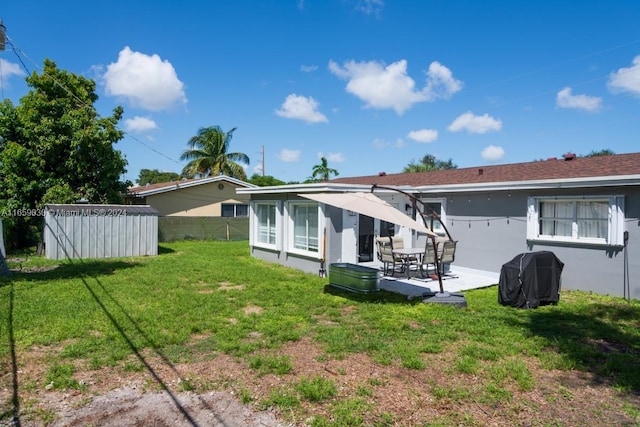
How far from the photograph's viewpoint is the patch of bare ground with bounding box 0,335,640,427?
3.87 m

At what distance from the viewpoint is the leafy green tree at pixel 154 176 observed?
66125mm

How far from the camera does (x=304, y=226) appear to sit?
13.0 meters

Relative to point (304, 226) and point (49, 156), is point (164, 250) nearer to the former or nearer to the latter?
point (49, 156)

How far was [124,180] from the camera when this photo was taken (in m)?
20.3

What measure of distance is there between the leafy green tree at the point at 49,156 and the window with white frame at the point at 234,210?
658 cm

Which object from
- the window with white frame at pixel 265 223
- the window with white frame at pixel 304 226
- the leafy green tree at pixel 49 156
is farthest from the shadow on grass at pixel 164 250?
the window with white frame at pixel 304 226

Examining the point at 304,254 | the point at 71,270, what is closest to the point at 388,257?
the point at 304,254

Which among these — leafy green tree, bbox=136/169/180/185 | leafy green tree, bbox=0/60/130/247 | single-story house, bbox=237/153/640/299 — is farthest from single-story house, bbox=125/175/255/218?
leafy green tree, bbox=136/169/180/185

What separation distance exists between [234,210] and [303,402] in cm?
2199

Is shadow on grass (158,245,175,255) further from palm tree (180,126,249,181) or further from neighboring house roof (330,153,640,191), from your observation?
palm tree (180,126,249,181)

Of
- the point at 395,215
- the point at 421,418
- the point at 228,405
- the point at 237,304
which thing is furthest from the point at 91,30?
the point at 421,418

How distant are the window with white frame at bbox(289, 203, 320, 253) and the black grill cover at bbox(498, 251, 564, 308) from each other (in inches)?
216

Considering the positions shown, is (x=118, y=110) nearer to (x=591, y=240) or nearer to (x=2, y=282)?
(x=2, y=282)

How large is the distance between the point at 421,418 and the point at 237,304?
204 inches
